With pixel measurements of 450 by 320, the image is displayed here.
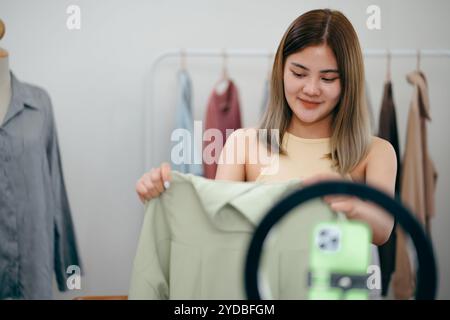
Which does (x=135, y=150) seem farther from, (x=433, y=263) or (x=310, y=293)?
(x=433, y=263)

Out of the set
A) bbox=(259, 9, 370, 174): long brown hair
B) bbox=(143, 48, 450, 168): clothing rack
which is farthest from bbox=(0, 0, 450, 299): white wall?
bbox=(259, 9, 370, 174): long brown hair

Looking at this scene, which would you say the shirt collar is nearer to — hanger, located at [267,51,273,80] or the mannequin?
the mannequin

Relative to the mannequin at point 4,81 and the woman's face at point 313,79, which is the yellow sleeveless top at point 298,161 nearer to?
the woman's face at point 313,79

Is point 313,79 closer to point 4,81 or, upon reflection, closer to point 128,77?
point 128,77

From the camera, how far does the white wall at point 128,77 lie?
118 cm

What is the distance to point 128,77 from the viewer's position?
1237 millimetres

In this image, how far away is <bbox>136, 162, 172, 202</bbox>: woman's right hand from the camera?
673mm

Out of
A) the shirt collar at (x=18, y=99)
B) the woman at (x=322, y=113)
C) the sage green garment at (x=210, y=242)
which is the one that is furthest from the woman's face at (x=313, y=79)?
the shirt collar at (x=18, y=99)

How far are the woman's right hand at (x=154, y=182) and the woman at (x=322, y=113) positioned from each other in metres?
0.16

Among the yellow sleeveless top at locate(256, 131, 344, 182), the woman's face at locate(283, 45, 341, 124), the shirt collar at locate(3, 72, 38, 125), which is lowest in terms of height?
the yellow sleeveless top at locate(256, 131, 344, 182)

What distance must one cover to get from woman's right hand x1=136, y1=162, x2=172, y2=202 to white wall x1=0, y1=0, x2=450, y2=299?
0.53 meters

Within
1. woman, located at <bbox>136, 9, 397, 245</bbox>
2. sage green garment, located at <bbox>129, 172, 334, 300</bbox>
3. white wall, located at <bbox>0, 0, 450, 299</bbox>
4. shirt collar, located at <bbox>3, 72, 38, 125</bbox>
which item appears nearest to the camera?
sage green garment, located at <bbox>129, 172, 334, 300</bbox>

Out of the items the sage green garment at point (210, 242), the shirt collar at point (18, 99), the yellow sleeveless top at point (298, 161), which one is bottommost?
the sage green garment at point (210, 242)

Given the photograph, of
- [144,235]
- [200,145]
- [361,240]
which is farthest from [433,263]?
[200,145]
